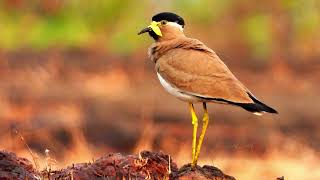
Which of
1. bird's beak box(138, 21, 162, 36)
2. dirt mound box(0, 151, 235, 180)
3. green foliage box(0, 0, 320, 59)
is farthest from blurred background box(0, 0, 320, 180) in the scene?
dirt mound box(0, 151, 235, 180)

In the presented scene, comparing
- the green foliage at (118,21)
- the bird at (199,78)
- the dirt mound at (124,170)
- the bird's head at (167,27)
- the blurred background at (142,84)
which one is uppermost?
the green foliage at (118,21)

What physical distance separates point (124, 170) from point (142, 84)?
917cm

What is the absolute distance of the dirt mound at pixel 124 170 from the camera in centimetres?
561

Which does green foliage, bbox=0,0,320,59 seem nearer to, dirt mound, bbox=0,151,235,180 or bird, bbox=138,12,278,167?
bird, bbox=138,12,278,167

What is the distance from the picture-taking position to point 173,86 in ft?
19.0

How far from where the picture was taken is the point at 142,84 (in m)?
14.8

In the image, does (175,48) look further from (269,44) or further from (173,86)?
(269,44)

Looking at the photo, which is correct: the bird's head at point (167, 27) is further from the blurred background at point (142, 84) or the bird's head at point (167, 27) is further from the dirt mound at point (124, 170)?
the blurred background at point (142, 84)

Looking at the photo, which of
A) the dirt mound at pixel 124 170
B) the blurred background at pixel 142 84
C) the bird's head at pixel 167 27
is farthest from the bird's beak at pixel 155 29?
the blurred background at pixel 142 84

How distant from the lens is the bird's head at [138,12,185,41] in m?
6.07

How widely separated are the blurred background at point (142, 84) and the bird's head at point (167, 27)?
2.81m

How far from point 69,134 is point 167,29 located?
5678 millimetres

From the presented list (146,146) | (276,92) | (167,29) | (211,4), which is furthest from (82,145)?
(211,4)

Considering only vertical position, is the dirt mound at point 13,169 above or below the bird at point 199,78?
below
